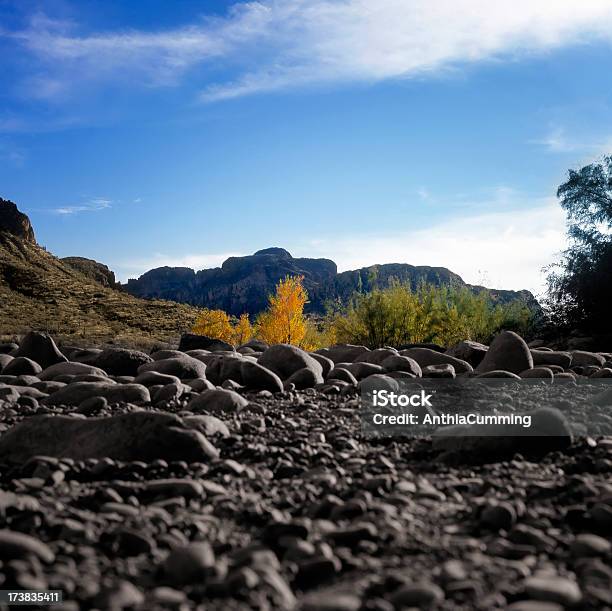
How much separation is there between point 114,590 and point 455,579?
47.2 inches

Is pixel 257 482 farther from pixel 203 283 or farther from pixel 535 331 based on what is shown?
pixel 203 283

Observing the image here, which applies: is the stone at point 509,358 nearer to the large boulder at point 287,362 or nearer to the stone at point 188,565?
the large boulder at point 287,362

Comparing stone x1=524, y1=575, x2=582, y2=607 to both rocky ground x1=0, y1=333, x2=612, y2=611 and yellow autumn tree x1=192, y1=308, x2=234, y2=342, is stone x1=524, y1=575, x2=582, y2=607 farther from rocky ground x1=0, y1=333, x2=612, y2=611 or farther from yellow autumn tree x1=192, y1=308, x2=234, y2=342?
yellow autumn tree x1=192, y1=308, x2=234, y2=342

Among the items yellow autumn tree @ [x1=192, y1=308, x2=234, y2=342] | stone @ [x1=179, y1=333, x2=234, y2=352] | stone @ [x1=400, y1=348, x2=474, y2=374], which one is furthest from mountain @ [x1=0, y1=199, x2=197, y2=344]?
stone @ [x1=400, y1=348, x2=474, y2=374]

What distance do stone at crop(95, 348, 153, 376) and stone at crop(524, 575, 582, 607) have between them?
861cm

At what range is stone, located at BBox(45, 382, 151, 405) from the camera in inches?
257

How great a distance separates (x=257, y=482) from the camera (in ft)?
11.0

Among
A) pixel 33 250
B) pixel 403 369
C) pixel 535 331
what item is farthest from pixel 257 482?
pixel 33 250

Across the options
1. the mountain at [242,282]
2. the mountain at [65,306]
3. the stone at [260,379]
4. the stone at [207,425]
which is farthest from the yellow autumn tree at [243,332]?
the mountain at [242,282]

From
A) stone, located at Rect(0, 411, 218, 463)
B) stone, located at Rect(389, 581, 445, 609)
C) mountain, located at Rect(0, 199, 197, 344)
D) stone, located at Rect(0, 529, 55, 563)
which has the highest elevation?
mountain, located at Rect(0, 199, 197, 344)

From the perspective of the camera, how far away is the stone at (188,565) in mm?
2102

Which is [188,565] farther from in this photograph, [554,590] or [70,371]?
[70,371]

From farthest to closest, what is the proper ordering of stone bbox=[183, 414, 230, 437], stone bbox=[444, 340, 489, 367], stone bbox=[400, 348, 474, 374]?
stone bbox=[444, 340, 489, 367], stone bbox=[400, 348, 474, 374], stone bbox=[183, 414, 230, 437]

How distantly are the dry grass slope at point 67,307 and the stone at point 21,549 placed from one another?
3715 cm
